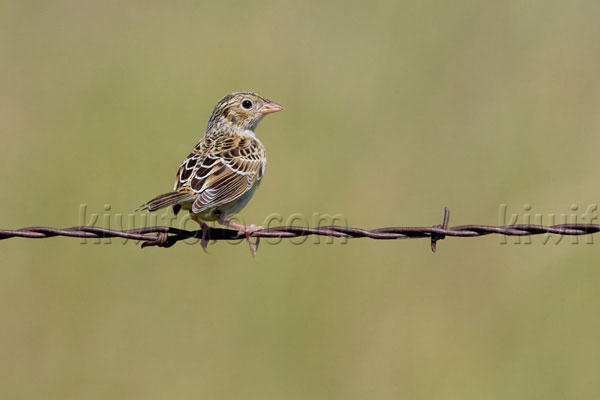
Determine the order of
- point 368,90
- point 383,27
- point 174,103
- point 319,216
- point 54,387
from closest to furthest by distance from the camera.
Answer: point 54,387
point 319,216
point 174,103
point 368,90
point 383,27

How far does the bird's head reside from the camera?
840 centimetres

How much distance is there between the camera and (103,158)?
9.07m

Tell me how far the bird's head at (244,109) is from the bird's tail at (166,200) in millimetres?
2136

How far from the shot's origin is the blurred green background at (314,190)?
7.88 meters

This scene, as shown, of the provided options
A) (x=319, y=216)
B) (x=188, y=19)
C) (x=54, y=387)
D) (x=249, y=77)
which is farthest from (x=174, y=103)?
(x=54, y=387)

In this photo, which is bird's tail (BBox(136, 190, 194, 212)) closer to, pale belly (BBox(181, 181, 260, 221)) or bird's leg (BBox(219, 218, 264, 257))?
pale belly (BBox(181, 181, 260, 221))

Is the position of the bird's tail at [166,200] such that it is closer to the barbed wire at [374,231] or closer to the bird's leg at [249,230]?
the barbed wire at [374,231]

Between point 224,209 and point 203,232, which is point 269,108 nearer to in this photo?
point 224,209

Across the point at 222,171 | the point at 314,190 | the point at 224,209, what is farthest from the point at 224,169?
the point at 314,190

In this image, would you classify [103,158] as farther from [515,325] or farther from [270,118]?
[515,325]

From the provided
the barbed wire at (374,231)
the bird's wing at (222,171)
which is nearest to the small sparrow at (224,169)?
the bird's wing at (222,171)

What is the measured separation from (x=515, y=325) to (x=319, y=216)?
2282 millimetres

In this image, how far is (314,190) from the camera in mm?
9102

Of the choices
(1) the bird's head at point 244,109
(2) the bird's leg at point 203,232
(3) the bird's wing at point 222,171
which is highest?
(1) the bird's head at point 244,109
